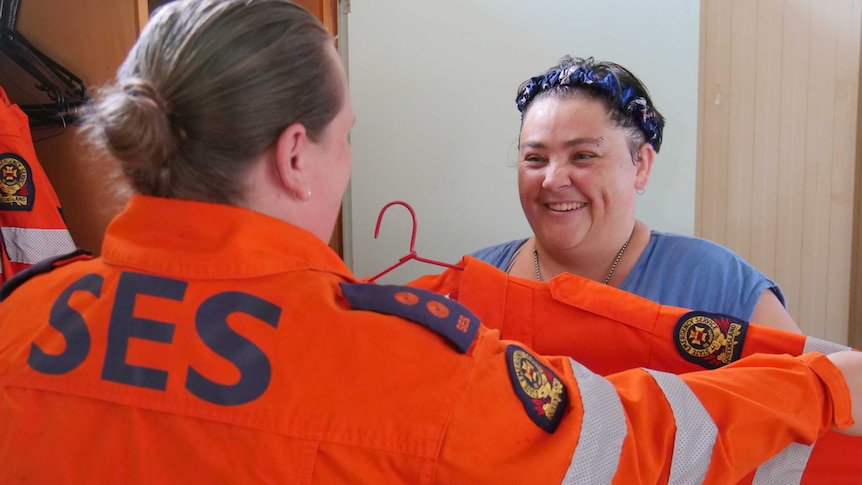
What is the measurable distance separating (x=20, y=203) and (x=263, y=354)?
1.07 meters

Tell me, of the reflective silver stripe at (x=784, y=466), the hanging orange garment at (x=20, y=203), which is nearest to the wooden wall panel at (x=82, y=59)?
the hanging orange garment at (x=20, y=203)

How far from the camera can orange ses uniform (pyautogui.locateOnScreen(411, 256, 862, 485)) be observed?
716 mm

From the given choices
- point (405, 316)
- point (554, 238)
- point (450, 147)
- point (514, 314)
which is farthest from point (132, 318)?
point (450, 147)

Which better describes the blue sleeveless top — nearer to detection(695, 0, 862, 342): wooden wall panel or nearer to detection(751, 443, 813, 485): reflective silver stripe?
detection(751, 443, 813, 485): reflective silver stripe

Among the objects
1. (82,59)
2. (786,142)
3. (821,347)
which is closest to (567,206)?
(821,347)

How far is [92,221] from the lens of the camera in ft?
4.85

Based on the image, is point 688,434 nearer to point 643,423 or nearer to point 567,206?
point 643,423

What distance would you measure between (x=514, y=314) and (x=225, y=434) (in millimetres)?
530

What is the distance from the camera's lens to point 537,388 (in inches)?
21.1

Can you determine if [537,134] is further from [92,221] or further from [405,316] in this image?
[92,221]

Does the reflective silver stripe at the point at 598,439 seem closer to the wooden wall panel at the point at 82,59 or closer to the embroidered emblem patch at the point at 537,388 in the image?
the embroidered emblem patch at the point at 537,388

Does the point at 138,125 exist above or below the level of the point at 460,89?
below

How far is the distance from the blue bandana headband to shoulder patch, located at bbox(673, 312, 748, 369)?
1.72ft

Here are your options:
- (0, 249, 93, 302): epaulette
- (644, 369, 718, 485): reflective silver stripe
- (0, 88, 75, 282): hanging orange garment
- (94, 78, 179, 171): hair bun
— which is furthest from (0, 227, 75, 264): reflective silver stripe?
(644, 369, 718, 485): reflective silver stripe
